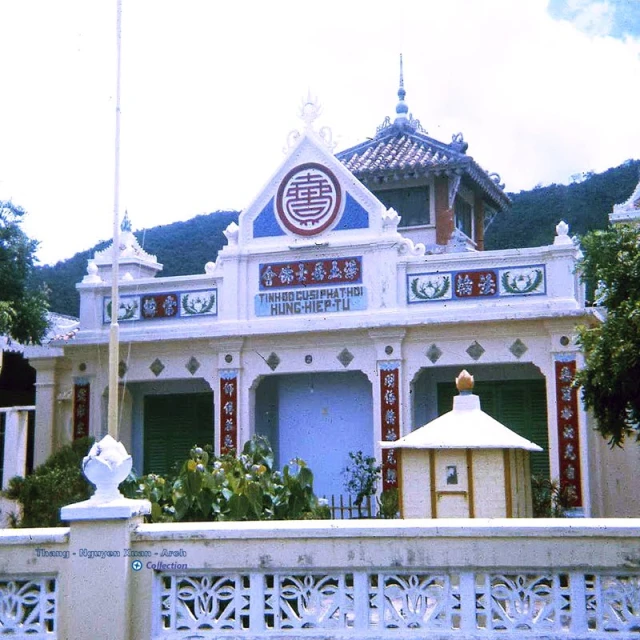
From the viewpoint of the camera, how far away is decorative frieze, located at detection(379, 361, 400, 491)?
621 inches

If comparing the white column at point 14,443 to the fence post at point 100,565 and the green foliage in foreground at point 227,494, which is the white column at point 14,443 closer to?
the green foliage in foreground at point 227,494

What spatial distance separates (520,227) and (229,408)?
2445cm

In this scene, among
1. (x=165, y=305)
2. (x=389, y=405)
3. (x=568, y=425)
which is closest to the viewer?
(x=568, y=425)

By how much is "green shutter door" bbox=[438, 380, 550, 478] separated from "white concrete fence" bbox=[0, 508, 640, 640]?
36.4ft

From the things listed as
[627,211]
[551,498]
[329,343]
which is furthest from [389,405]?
[627,211]

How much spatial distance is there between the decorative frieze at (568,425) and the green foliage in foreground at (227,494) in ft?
22.5

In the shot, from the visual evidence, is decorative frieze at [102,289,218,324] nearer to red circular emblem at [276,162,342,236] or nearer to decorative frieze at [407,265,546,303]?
red circular emblem at [276,162,342,236]

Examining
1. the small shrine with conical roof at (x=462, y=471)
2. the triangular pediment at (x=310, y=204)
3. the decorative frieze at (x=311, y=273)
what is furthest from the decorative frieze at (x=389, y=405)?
the small shrine with conical roof at (x=462, y=471)

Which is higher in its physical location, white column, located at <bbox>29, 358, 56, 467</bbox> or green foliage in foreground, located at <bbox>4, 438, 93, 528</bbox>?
white column, located at <bbox>29, 358, 56, 467</bbox>

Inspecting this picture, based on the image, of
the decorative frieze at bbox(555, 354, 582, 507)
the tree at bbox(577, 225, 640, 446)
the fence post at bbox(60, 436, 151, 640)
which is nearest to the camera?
the fence post at bbox(60, 436, 151, 640)

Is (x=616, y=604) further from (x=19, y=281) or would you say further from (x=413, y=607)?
(x=19, y=281)

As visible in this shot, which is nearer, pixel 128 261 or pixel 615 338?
pixel 615 338

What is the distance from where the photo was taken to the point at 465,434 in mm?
9422

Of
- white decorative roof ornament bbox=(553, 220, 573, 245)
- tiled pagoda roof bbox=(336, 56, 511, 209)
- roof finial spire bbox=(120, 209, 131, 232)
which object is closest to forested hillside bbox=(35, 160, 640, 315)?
roof finial spire bbox=(120, 209, 131, 232)
